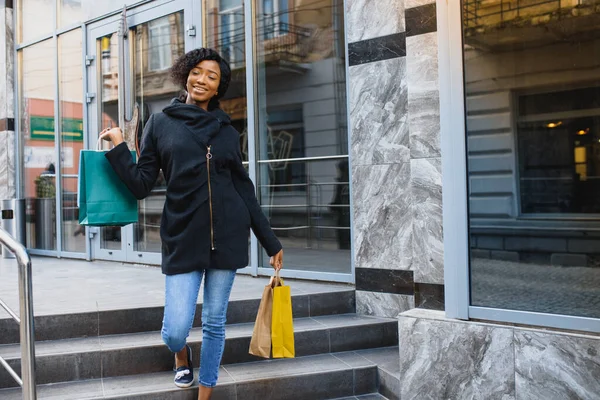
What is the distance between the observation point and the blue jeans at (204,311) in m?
3.10

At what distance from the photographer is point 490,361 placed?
3426mm

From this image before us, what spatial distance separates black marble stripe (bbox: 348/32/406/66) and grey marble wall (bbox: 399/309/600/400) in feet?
7.55

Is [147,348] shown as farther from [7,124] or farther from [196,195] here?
[7,124]

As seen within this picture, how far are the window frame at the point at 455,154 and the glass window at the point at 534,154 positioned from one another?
0.05 m

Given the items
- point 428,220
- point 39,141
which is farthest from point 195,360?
point 39,141

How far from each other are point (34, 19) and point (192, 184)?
24.4 feet

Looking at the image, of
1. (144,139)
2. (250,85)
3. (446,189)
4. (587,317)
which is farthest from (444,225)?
(250,85)

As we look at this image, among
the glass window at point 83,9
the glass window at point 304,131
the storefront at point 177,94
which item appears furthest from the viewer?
the glass window at point 83,9

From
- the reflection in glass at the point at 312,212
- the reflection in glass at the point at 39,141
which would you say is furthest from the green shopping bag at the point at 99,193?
the reflection in glass at the point at 39,141

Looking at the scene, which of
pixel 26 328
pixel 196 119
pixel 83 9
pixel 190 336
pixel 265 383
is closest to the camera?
pixel 26 328

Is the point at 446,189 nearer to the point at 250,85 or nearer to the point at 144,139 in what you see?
the point at 144,139

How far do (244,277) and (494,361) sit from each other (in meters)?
3.45

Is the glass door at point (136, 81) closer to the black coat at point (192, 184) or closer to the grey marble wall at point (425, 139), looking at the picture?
the grey marble wall at point (425, 139)

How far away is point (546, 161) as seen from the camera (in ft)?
11.5
